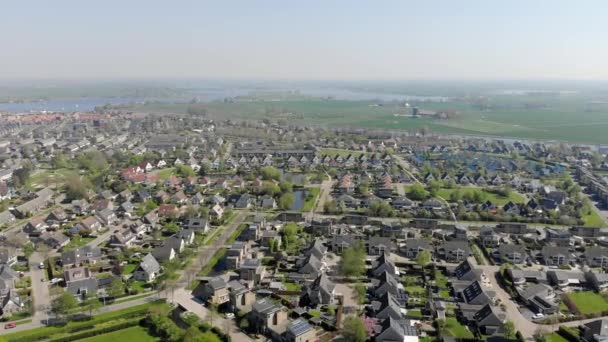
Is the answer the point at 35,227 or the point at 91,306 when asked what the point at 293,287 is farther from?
the point at 35,227

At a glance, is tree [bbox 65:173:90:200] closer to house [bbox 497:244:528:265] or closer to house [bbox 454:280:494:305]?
house [bbox 454:280:494:305]

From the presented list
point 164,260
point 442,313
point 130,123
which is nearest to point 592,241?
point 442,313

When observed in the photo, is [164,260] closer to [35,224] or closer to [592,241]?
[35,224]

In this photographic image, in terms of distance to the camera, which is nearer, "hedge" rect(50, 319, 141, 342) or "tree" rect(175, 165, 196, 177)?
"hedge" rect(50, 319, 141, 342)

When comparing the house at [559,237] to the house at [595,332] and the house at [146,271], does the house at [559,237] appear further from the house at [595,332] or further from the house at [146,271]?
the house at [146,271]

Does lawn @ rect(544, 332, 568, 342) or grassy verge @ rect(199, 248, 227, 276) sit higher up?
grassy verge @ rect(199, 248, 227, 276)

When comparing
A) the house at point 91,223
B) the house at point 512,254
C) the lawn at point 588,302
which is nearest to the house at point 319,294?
the house at point 512,254

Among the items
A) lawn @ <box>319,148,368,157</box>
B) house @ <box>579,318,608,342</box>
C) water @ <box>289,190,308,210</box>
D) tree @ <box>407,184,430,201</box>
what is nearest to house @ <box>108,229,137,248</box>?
water @ <box>289,190,308,210</box>
